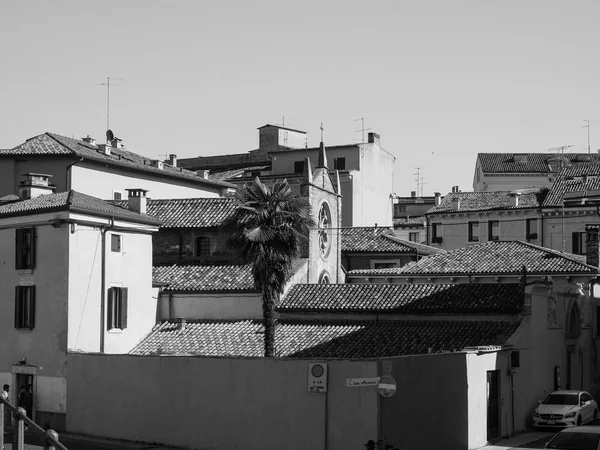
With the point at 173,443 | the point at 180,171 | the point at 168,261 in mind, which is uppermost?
the point at 180,171

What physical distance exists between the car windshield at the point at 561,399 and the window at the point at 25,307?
1947 centimetres

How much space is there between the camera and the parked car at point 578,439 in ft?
87.1

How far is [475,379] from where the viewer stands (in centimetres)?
3284

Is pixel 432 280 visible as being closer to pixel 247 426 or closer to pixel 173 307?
pixel 173 307

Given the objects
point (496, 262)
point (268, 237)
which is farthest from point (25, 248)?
point (496, 262)

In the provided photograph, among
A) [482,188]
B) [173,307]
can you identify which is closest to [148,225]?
[173,307]

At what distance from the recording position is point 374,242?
67.6 metres

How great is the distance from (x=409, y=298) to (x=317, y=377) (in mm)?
15461

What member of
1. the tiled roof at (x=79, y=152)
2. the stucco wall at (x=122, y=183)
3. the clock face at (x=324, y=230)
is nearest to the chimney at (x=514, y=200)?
the stucco wall at (x=122, y=183)

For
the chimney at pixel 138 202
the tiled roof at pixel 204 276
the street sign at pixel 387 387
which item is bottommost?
the street sign at pixel 387 387

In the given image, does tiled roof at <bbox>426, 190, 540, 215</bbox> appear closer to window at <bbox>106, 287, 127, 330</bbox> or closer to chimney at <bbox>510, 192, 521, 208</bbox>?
chimney at <bbox>510, 192, 521, 208</bbox>

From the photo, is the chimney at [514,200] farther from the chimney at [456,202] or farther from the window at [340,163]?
the window at [340,163]

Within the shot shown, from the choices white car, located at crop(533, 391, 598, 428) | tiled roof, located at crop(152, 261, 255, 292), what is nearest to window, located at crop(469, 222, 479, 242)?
tiled roof, located at crop(152, 261, 255, 292)

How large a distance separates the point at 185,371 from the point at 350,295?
14.3m
